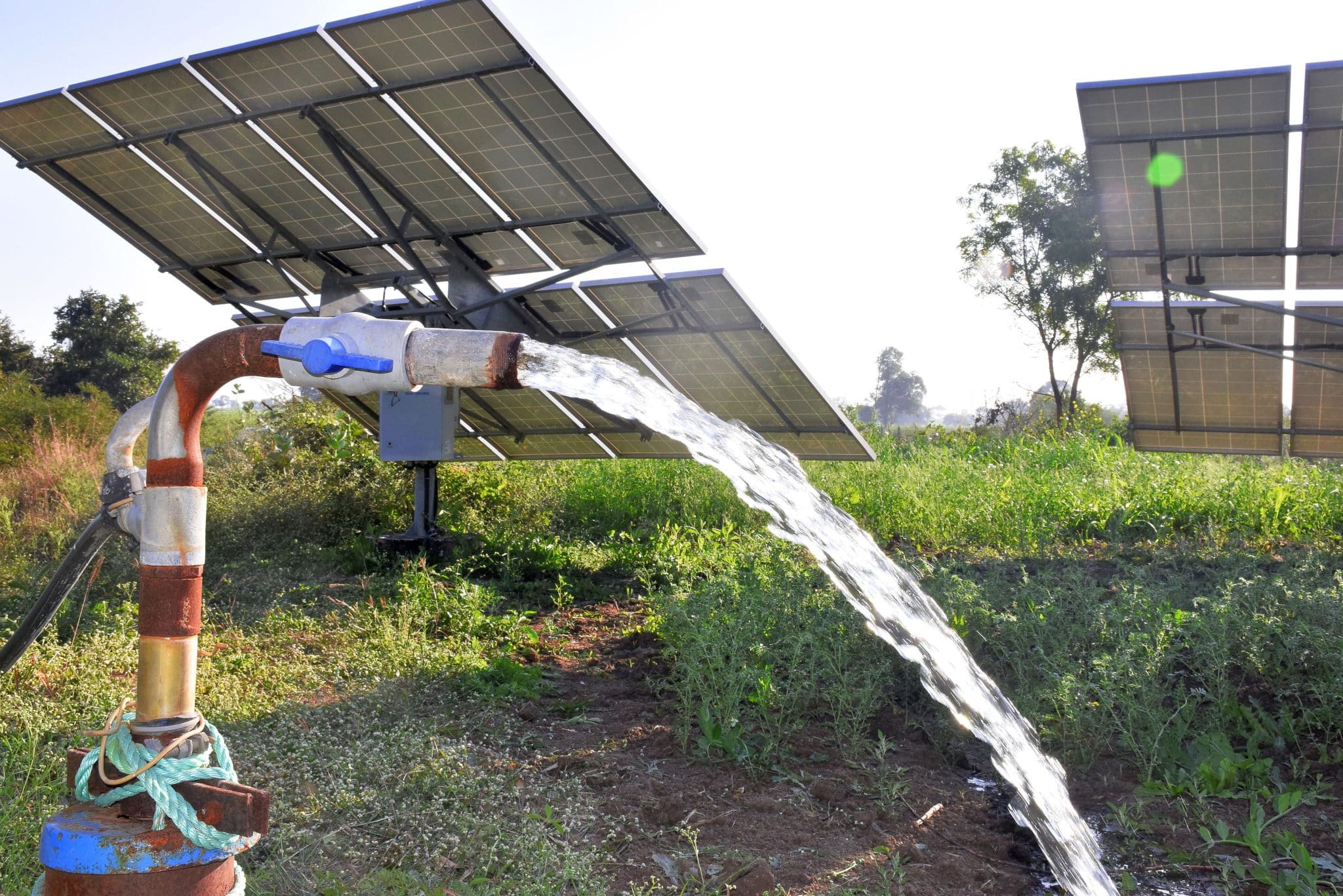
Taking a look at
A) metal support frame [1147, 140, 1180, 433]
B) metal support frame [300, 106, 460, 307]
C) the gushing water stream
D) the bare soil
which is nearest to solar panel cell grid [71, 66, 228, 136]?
metal support frame [300, 106, 460, 307]

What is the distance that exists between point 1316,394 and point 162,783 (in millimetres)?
9406

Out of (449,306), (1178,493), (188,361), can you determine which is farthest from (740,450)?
(1178,493)

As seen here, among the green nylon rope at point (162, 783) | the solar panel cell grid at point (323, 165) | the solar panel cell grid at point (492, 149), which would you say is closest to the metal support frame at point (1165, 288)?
the solar panel cell grid at point (492, 149)

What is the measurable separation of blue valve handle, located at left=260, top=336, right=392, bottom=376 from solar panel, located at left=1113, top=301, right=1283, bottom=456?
7530mm

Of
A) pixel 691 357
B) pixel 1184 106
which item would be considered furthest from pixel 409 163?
pixel 1184 106

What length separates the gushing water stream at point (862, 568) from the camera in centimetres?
195

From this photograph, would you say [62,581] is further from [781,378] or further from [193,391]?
[781,378]

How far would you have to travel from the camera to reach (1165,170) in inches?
262

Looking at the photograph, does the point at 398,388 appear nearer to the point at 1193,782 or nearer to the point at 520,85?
the point at 1193,782

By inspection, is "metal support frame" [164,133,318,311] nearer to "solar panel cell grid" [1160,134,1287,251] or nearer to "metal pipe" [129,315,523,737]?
"solar panel cell grid" [1160,134,1287,251]

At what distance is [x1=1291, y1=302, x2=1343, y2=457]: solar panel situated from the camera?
7910mm

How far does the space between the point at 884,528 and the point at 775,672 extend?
444 cm

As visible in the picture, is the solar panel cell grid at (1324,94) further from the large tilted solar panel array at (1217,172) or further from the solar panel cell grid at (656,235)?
the solar panel cell grid at (656,235)

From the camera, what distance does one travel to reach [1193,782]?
12.1 feet
